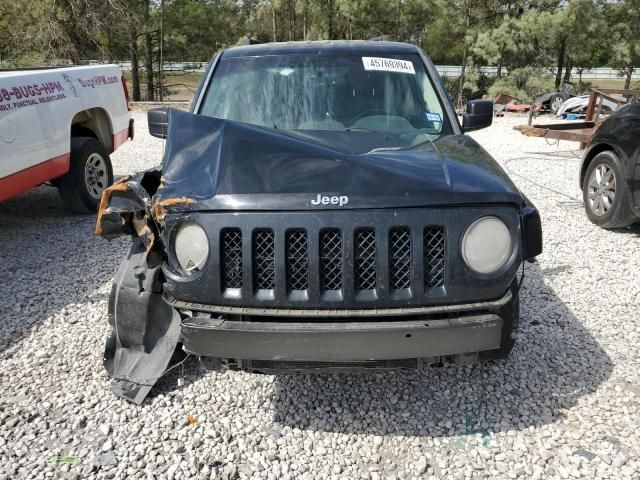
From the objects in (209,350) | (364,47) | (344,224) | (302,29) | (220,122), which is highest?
(302,29)

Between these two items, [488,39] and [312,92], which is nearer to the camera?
[312,92]

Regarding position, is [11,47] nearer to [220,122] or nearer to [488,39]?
[488,39]

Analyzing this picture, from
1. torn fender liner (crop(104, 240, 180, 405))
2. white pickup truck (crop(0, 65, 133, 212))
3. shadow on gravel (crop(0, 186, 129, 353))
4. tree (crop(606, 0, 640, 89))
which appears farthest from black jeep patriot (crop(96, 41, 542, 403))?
tree (crop(606, 0, 640, 89))

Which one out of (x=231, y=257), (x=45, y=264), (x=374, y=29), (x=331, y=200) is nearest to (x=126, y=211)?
(x=231, y=257)

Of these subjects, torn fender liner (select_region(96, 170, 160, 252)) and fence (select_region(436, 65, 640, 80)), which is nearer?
torn fender liner (select_region(96, 170, 160, 252))

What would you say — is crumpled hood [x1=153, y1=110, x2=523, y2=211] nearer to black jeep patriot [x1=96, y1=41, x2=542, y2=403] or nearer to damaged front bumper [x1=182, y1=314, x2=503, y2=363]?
black jeep patriot [x1=96, y1=41, x2=542, y2=403]

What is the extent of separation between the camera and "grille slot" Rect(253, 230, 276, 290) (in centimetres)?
231

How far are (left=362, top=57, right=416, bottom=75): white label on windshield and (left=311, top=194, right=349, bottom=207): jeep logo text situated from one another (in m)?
1.82

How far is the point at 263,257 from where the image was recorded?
7.61 ft

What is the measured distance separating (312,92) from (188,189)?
1.59 metres

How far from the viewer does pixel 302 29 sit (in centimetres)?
3200

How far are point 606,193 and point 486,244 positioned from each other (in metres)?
4.56

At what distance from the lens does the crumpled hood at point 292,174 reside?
7.60 ft

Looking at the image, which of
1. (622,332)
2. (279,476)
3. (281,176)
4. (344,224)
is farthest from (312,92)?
(622,332)
